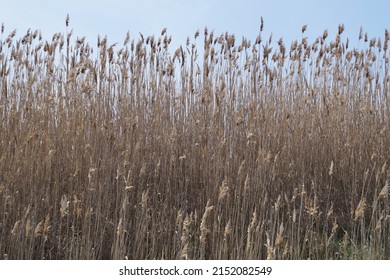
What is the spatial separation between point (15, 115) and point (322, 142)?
2331mm

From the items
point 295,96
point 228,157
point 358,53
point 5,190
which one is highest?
point 358,53

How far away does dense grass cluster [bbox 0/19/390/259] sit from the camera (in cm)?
309

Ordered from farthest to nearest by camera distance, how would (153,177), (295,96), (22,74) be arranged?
(295,96), (22,74), (153,177)

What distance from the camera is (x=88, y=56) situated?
4.10 meters

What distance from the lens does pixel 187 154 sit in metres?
3.66

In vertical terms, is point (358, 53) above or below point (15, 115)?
above

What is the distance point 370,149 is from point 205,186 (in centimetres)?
167

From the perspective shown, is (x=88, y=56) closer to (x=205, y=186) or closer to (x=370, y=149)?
(x=205, y=186)

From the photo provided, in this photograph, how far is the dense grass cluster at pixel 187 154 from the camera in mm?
Answer: 3088

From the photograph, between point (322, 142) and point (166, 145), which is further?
point (322, 142)

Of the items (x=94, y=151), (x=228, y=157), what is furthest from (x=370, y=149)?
(x=94, y=151)

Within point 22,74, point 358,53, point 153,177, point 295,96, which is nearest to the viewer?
point 153,177

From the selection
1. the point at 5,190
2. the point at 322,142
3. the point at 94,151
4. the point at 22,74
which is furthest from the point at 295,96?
the point at 5,190

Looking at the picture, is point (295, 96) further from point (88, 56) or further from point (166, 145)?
point (88, 56)
